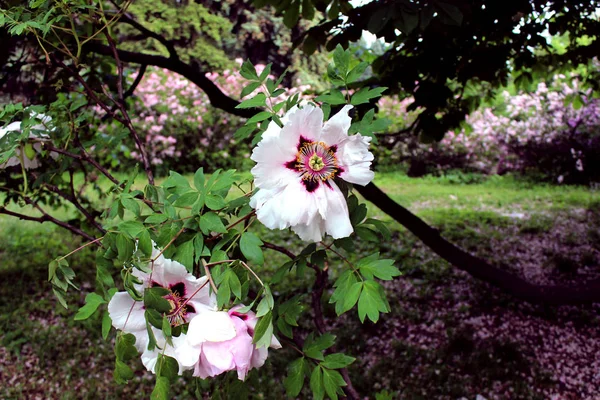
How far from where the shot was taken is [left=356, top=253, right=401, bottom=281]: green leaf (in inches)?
34.6

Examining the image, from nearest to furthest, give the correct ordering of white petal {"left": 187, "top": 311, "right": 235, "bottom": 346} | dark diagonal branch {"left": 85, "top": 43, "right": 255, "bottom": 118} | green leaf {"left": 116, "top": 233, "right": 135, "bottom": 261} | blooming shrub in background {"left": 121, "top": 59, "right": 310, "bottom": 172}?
white petal {"left": 187, "top": 311, "right": 235, "bottom": 346}
green leaf {"left": 116, "top": 233, "right": 135, "bottom": 261}
dark diagonal branch {"left": 85, "top": 43, "right": 255, "bottom": 118}
blooming shrub in background {"left": 121, "top": 59, "right": 310, "bottom": 172}

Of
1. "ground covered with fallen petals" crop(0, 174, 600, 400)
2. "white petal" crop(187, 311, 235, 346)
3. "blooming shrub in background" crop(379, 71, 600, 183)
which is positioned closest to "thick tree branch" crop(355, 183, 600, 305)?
"ground covered with fallen petals" crop(0, 174, 600, 400)

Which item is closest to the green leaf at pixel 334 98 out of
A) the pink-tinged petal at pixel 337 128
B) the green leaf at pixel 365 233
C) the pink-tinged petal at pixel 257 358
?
the pink-tinged petal at pixel 337 128

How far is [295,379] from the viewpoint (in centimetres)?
95

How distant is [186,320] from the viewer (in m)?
0.86

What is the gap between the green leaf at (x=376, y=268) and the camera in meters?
0.88

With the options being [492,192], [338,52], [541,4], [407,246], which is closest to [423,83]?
[541,4]

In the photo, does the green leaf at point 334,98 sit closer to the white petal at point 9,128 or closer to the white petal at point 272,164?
the white petal at point 272,164

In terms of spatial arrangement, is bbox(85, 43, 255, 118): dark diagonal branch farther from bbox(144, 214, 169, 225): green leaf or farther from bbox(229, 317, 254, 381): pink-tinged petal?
bbox(229, 317, 254, 381): pink-tinged petal

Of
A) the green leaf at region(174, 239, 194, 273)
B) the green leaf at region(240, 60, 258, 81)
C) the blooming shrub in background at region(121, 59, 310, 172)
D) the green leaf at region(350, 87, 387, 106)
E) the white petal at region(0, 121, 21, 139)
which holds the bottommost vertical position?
the green leaf at region(174, 239, 194, 273)

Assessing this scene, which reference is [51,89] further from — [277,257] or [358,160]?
[277,257]

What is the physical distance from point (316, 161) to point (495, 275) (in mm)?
2534

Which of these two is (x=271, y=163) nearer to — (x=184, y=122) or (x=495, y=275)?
(x=495, y=275)

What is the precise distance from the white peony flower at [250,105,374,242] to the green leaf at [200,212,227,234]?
0.23 feet
